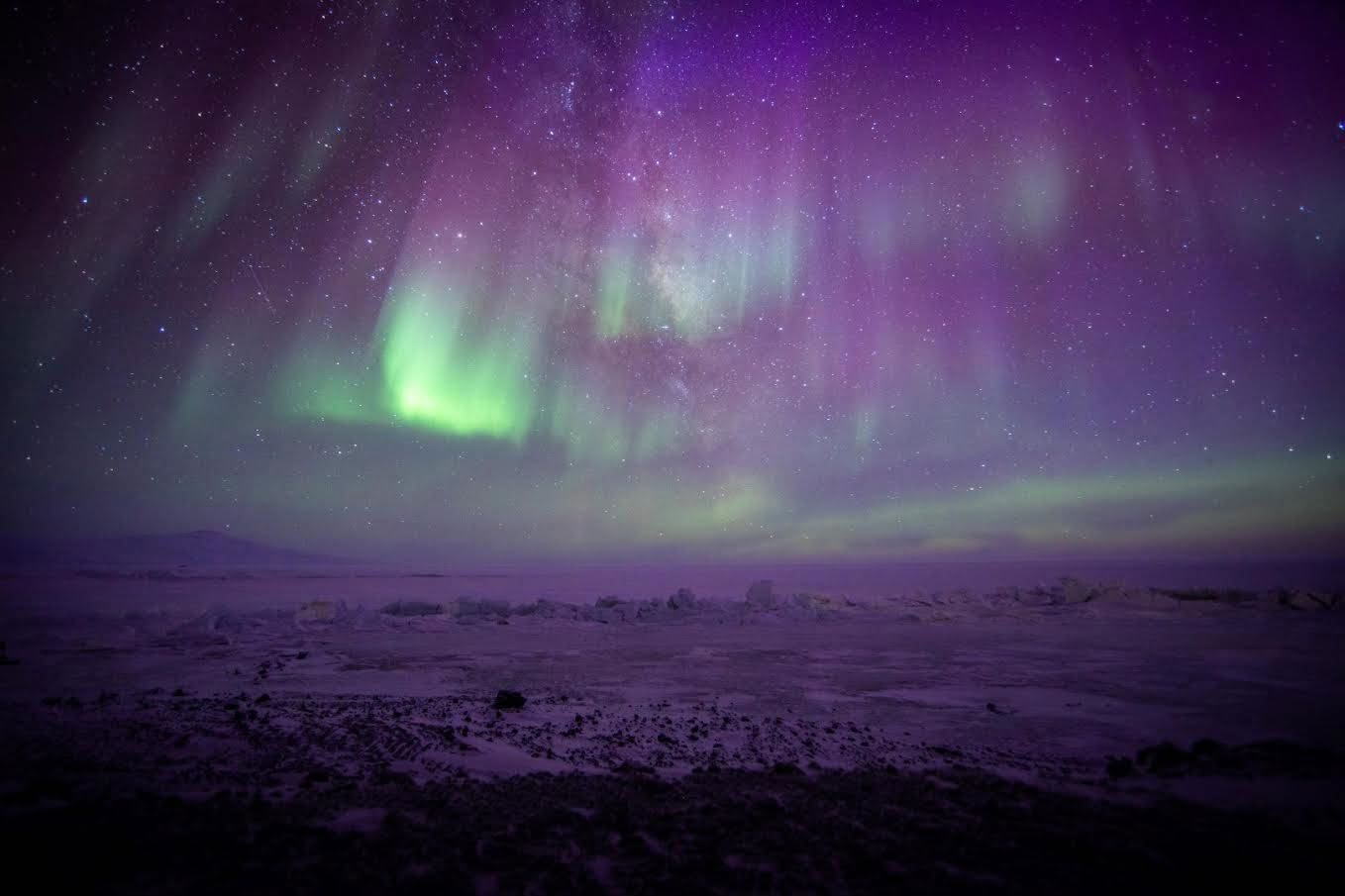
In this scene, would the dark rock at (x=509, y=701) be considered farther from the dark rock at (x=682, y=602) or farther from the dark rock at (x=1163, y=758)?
the dark rock at (x=682, y=602)

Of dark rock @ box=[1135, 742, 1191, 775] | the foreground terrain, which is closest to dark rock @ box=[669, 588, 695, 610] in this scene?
the foreground terrain

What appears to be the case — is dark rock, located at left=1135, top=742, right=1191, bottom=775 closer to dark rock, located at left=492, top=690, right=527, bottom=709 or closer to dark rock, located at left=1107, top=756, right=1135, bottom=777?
dark rock, located at left=1107, top=756, right=1135, bottom=777

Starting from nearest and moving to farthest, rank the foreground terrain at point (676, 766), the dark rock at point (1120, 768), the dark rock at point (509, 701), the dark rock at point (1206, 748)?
the foreground terrain at point (676, 766)
the dark rock at point (1120, 768)
the dark rock at point (1206, 748)
the dark rock at point (509, 701)

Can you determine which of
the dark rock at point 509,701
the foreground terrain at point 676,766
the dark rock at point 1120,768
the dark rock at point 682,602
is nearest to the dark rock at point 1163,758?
the foreground terrain at point 676,766

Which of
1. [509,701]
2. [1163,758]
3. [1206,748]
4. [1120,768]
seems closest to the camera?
[1120,768]

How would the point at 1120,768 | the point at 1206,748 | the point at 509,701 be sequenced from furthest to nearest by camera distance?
the point at 509,701 → the point at 1206,748 → the point at 1120,768

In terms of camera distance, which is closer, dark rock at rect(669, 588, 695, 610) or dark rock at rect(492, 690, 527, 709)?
dark rock at rect(492, 690, 527, 709)

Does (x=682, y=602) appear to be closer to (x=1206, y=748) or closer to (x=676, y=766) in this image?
(x=676, y=766)

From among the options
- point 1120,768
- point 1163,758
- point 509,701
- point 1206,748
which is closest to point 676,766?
point 509,701

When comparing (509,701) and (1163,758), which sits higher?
(1163,758)

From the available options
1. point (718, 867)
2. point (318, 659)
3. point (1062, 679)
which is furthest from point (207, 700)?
point (1062, 679)

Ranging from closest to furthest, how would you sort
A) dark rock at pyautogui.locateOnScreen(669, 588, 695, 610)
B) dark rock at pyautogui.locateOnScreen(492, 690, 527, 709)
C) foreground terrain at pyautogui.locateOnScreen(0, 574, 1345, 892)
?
foreground terrain at pyautogui.locateOnScreen(0, 574, 1345, 892), dark rock at pyautogui.locateOnScreen(492, 690, 527, 709), dark rock at pyautogui.locateOnScreen(669, 588, 695, 610)

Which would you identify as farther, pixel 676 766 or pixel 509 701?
pixel 509 701

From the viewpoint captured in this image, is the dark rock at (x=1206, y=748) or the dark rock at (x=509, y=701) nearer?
the dark rock at (x=1206, y=748)
